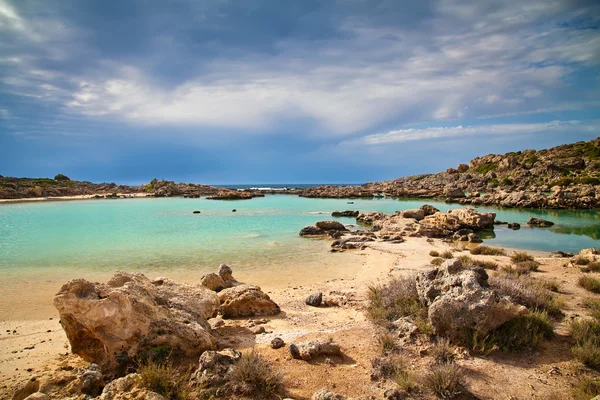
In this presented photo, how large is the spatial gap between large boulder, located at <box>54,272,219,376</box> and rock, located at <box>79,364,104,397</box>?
36 cm

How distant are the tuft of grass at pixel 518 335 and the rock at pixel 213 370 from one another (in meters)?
A: 4.08

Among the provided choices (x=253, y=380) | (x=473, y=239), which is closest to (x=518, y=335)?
(x=253, y=380)

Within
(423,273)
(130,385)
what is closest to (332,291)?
(423,273)

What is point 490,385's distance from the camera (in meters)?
4.61

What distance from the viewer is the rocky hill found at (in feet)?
135

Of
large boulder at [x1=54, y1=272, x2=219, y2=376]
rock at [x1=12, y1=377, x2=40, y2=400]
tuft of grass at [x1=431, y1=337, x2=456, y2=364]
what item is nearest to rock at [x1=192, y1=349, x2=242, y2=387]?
large boulder at [x1=54, y1=272, x2=219, y2=376]

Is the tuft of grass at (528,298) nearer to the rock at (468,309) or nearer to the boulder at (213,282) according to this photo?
the rock at (468,309)

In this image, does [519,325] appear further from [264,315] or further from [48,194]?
[48,194]

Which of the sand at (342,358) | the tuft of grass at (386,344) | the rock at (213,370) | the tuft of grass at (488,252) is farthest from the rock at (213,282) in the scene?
the tuft of grass at (488,252)

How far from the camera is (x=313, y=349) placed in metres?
5.48

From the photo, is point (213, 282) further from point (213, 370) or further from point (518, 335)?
point (518, 335)

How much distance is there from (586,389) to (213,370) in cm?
516

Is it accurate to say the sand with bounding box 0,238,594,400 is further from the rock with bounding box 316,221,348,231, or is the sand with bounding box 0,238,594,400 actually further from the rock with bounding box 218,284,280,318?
the rock with bounding box 316,221,348,231

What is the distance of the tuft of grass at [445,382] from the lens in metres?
4.34
